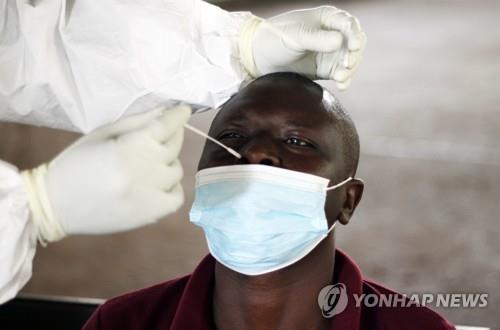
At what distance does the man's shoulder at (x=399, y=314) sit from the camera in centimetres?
158

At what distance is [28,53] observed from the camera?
4.52ft

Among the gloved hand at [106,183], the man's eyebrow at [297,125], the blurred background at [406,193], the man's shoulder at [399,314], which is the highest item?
the gloved hand at [106,183]

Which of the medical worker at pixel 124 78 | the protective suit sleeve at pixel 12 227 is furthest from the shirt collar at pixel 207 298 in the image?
the protective suit sleeve at pixel 12 227

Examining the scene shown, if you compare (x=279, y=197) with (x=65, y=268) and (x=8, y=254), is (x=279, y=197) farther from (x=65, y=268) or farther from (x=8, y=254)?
(x=65, y=268)

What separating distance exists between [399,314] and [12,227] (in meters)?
0.80

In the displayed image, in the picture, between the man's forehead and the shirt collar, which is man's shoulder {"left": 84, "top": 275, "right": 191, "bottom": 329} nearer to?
the shirt collar

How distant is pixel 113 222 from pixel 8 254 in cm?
16

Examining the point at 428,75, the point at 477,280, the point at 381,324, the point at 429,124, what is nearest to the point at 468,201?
the point at 477,280

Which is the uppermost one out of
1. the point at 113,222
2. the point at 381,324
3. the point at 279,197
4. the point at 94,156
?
the point at 94,156

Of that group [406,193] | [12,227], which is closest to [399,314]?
[12,227]

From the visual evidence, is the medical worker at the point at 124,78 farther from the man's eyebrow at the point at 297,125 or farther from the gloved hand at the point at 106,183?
the man's eyebrow at the point at 297,125

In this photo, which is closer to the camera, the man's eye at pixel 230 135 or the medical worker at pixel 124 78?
the medical worker at pixel 124 78

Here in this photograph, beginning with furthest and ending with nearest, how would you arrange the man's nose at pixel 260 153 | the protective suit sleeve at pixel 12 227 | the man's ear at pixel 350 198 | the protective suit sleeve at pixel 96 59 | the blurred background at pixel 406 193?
the blurred background at pixel 406 193, the man's ear at pixel 350 198, the man's nose at pixel 260 153, the protective suit sleeve at pixel 96 59, the protective suit sleeve at pixel 12 227

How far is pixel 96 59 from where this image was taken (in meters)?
1.42
